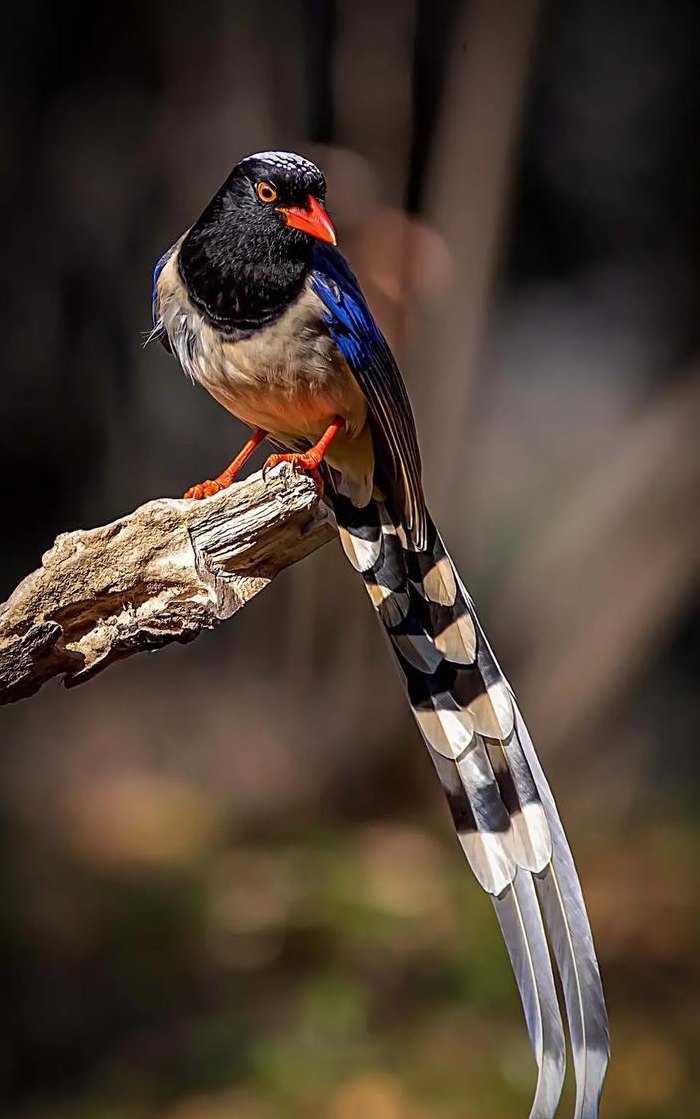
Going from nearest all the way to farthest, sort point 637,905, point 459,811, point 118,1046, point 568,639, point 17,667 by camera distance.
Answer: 1. point 17,667
2. point 459,811
3. point 118,1046
4. point 637,905
5. point 568,639

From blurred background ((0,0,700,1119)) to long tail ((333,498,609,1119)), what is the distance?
119cm

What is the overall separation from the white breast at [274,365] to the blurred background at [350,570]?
1.23 metres

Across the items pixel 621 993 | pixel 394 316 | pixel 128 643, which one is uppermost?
pixel 394 316

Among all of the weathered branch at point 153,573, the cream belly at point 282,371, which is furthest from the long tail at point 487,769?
the weathered branch at point 153,573

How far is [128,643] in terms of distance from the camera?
4.71 feet

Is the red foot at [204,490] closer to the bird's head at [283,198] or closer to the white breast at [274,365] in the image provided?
the white breast at [274,365]

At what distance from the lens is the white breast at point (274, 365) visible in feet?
4.79

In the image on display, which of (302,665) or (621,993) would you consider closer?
(621,993)

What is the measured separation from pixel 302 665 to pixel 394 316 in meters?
0.99

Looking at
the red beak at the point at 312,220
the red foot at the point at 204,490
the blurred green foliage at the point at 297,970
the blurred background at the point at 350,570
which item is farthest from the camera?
the blurred background at the point at 350,570

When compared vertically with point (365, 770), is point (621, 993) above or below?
below

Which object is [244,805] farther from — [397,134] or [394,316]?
[397,134]

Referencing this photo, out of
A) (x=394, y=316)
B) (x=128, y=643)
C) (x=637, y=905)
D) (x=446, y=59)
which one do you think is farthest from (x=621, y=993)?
(x=446, y=59)

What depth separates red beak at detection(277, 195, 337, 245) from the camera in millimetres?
1407
